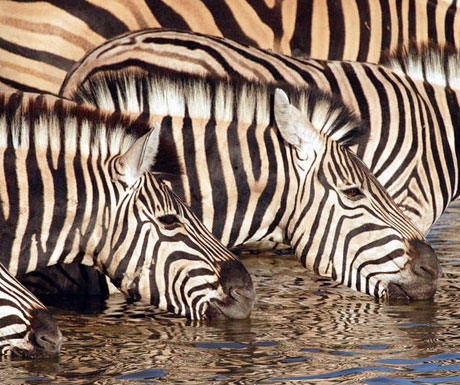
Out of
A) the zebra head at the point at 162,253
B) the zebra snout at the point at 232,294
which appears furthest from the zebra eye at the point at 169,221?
the zebra snout at the point at 232,294

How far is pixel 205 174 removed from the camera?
889cm

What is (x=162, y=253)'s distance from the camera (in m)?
7.98

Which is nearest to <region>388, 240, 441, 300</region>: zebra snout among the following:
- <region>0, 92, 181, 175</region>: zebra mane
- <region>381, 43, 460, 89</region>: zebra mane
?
<region>381, 43, 460, 89</region>: zebra mane

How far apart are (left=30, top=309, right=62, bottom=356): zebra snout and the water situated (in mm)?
112

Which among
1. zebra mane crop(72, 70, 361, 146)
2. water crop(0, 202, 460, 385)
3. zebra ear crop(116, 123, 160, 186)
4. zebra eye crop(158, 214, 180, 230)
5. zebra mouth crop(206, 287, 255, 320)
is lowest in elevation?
water crop(0, 202, 460, 385)

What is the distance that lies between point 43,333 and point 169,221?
133 cm

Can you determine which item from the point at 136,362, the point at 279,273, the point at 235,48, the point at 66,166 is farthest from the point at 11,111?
the point at 279,273

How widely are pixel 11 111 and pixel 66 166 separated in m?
0.50

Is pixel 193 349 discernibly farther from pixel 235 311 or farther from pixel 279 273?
pixel 279 273

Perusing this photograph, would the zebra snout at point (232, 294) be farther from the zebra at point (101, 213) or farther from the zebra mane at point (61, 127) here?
the zebra mane at point (61, 127)

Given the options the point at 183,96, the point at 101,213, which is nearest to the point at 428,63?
the point at 183,96

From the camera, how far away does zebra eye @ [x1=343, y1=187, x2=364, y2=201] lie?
8867 mm

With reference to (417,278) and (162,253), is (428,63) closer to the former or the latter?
(417,278)

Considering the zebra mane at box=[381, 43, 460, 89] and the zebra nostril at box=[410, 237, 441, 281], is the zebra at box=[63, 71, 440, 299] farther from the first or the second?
the zebra mane at box=[381, 43, 460, 89]
